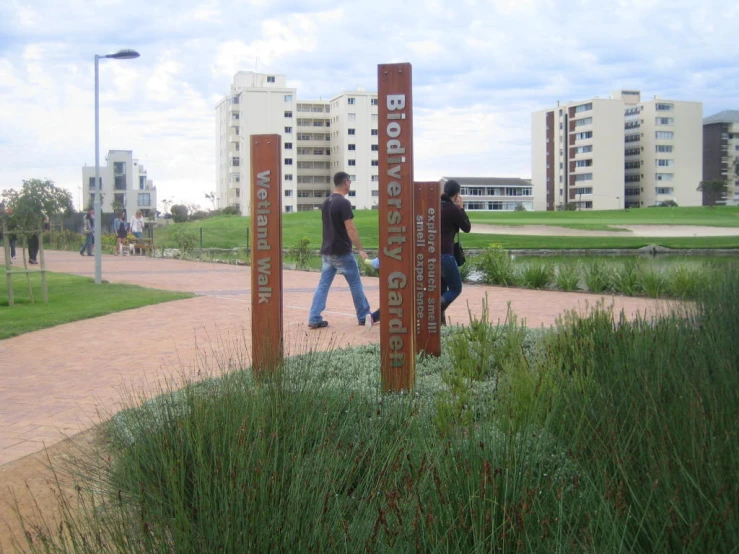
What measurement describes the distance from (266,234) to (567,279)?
11606mm

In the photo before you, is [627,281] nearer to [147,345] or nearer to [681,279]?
[681,279]

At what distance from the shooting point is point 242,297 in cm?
1633

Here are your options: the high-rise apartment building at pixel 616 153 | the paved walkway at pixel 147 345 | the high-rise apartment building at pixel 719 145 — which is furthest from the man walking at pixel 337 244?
the high-rise apartment building at pixel 719 145

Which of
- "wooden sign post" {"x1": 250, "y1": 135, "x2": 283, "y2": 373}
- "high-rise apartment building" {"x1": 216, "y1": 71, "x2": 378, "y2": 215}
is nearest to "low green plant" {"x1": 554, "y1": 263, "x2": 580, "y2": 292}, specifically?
"wooden sign post" {"x1": 250, "y1": 135, "x2": 283, "y2": 373}

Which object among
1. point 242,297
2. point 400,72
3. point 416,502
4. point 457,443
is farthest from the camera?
point 242,297

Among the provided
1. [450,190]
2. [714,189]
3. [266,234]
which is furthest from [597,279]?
[714,189]

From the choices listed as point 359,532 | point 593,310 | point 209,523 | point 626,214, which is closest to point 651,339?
point 593,310

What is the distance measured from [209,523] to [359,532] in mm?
521

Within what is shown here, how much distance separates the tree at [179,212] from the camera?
88438 millimetres

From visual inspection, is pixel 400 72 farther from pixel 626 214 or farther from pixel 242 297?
pixel 626 214

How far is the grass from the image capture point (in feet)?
9.12

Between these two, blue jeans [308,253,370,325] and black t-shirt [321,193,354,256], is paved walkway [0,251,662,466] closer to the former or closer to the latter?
blue jeans [308,253,370,325]

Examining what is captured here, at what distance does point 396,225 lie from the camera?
21.3ft

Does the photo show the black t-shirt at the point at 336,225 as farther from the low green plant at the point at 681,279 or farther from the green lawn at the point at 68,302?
the low green plant at the point at 681,279
